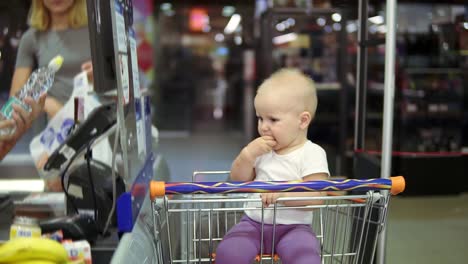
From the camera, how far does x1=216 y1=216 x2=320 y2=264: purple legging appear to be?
1.38 metres

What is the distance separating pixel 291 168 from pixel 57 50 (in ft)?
4.38

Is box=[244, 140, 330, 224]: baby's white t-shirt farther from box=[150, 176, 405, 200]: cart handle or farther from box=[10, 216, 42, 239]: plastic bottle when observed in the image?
box=[10, 216, 42, 239]: plastic bottle

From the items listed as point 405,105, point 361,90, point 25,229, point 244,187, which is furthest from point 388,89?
point 405,105

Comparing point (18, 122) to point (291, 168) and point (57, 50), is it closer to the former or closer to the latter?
point (57, 50)

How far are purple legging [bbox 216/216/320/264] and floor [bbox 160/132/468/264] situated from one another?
111cm

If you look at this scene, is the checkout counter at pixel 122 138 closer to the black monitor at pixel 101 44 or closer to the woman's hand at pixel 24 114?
the black monitor at pixel 101 44

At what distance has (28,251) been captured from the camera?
3.83ft

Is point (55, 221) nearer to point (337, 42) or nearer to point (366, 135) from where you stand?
point (366, 135)

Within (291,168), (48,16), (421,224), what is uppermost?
(48,16)

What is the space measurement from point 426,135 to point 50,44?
14.0 feet

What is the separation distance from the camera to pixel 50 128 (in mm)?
2137

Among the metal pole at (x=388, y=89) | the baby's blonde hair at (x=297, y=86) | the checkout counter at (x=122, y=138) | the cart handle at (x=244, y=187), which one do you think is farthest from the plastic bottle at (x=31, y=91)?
the metal pole at (x=388, y=89)

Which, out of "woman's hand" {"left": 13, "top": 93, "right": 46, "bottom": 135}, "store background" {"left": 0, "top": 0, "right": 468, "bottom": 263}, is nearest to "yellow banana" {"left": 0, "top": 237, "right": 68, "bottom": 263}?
"woman's hand" {"left": 13, "top": 93, "right": 46, "bottom": 135}

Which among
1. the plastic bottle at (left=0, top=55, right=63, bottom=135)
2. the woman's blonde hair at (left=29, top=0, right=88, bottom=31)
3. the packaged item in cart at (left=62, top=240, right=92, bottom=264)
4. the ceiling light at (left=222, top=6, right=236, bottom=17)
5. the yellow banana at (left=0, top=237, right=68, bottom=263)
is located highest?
the ceiling light at (left=222, top=6, right=236, bottom=17)
